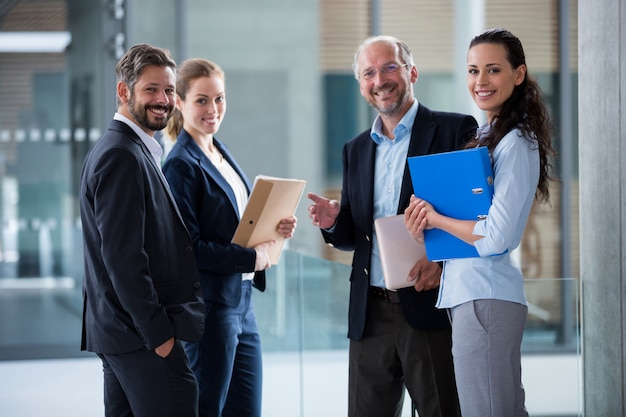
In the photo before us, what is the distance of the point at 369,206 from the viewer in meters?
2.96

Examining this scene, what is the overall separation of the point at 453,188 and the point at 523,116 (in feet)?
0.95

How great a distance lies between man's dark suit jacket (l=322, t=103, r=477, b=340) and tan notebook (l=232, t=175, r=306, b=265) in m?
0.23

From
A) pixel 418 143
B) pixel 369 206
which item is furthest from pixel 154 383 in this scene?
pixel 418 143

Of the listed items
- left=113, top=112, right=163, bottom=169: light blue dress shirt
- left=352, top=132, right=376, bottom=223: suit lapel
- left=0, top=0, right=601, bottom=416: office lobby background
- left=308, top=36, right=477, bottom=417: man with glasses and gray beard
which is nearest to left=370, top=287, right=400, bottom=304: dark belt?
left=308, top=36, right=477, bottom=417: man with glasses and gray beard

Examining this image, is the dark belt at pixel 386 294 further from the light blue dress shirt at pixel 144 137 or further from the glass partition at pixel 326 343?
the light blue dress shirt at pixel 144 137

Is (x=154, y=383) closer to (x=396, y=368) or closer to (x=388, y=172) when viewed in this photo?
(x=396, y=368)

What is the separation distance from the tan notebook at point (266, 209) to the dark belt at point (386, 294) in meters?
0.50

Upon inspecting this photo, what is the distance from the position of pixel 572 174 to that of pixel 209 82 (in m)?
4.56

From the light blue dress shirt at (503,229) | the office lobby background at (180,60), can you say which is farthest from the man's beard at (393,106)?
the office lobby background at (180,60)

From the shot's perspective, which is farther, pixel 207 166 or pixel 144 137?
pixel 207 166

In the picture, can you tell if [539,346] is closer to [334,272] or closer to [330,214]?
[334,272]

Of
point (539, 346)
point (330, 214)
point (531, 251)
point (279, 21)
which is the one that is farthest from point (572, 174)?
point (330, 214)

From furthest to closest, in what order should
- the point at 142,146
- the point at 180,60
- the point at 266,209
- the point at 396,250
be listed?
the point at 180,60 < the point at 266,209 < the point at 396,250 < the point at 142,146

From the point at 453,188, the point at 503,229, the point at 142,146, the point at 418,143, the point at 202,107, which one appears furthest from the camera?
the point at 202,107
